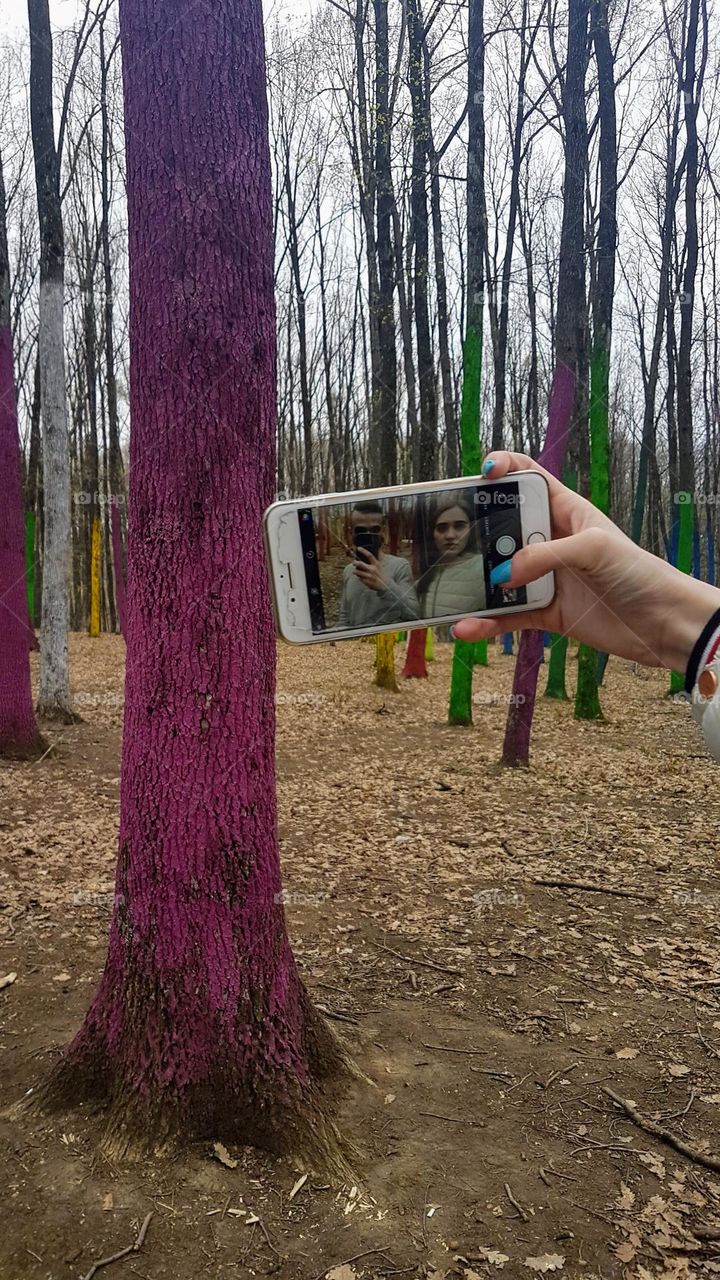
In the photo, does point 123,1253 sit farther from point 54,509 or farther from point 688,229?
point 688,229

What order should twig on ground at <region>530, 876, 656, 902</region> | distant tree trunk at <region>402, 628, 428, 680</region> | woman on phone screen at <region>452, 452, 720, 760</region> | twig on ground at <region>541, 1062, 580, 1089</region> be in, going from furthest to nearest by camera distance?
distant tree trunk at <region>402, 628, 428, 680</region>
twig on ground at <region>530, 876, 656, 902</region>
twig on ground at <region>541, 1062, 580, 1089</region>
woman on phone screen at <region>452, 452, 720, 760</region>

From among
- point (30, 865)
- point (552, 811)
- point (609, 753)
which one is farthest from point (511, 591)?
point (609, 753)

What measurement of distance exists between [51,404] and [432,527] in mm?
9712

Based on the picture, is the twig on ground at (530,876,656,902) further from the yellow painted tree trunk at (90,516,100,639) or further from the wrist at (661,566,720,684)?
the yellow painted tree trunk at (90,516,100,639)

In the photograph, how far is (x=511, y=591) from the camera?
186 cm

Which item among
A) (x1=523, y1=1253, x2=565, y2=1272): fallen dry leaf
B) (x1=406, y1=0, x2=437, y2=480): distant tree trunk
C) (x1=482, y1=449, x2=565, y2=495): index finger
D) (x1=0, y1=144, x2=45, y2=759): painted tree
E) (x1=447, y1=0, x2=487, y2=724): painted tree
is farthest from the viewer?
(x1=406, y1=0, x2=437, y2=480): distant tree trunk

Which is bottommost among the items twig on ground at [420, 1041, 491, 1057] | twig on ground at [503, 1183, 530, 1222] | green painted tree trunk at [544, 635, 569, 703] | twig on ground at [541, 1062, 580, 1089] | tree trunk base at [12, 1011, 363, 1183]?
green painted tree trunk at [544, 635, 569, 703]

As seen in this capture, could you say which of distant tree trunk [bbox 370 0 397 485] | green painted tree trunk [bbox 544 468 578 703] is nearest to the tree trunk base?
distant tree trunk [bbox 370 0 397 485]

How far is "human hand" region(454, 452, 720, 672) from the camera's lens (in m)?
1.55

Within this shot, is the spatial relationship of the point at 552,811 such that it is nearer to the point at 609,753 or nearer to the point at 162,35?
the point at 609,753

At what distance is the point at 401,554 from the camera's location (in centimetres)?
197

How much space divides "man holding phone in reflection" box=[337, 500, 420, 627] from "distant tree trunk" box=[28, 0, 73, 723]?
9359 millimetres

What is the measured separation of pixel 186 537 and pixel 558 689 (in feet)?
47.5

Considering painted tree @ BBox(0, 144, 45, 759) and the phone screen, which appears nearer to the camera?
the phone screen
